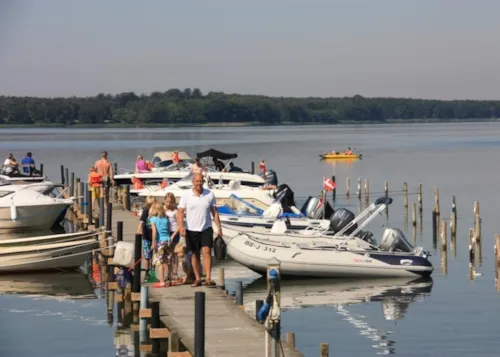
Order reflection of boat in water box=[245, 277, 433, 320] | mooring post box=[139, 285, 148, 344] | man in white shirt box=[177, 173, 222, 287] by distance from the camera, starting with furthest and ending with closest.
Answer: reflection of boat in water box=[245, 277, 433, 320], mooring post box=[139, 285, 148, 344], man in white shirt box=[177, 173, 222, 287]

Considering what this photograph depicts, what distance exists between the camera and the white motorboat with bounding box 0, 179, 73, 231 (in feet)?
121

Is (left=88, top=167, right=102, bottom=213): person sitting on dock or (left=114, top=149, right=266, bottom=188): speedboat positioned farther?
(left=114, top=149, right=266, bottom=188): speedboat

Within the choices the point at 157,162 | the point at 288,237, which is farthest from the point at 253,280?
the point at 157,162

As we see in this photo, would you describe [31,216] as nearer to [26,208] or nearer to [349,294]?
[26,208]

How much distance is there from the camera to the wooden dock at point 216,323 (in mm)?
15617

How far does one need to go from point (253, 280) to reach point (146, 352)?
914 centimetres

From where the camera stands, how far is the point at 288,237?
30109 mm

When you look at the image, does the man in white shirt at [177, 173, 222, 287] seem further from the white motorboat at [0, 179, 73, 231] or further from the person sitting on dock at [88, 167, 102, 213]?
the person sitting on dock at [88, 167, 102, 213]

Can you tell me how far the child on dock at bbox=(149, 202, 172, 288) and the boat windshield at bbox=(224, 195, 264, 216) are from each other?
557 inches

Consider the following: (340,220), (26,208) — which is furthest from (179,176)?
(340,220)

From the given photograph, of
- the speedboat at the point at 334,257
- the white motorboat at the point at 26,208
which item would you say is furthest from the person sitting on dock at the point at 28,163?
the speedboat at the point at 334,257

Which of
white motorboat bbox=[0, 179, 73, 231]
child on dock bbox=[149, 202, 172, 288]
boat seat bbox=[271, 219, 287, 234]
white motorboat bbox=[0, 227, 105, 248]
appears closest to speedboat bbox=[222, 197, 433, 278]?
boat seat bbox=[271, 219, 287, 234]

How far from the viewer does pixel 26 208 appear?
37188 mm

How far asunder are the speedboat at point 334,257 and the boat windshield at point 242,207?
5774 mm
